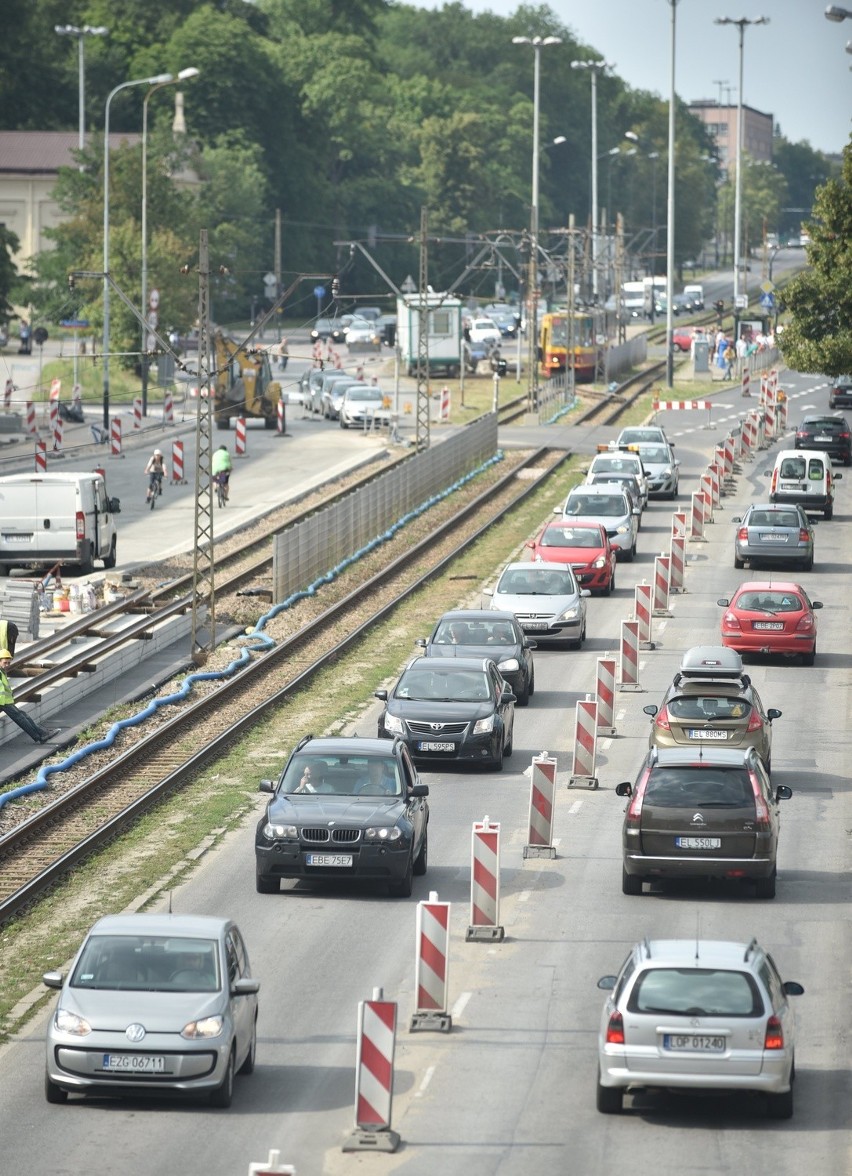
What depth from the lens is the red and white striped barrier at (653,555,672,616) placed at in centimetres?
4269

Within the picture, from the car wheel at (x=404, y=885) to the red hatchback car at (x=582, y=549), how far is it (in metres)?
21.2

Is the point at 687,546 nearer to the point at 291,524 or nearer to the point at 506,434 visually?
the point at 291,524

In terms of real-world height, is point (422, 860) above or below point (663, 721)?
below

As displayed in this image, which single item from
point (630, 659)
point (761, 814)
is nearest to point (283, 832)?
point (761, 814)

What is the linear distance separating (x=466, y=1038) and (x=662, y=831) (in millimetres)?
4758

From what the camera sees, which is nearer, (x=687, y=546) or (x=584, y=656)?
(x=584, y=656)

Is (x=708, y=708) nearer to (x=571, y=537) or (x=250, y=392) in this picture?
(x=571, y=537)

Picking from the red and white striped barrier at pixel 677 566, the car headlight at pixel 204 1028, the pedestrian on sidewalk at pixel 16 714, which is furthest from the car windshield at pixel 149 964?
the red and white striped barrier at pixel 677 566

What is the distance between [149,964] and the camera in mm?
16281

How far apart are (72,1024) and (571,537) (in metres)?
29.2

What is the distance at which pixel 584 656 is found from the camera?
127 feet

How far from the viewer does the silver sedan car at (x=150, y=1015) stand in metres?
15.8

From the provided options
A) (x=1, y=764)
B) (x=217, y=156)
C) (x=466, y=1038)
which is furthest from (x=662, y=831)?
(x=217, y=156)

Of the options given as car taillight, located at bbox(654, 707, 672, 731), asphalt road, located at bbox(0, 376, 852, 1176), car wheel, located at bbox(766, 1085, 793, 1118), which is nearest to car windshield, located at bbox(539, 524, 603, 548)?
asphalt road, located at bbox(0, 376, 852, 1176)
